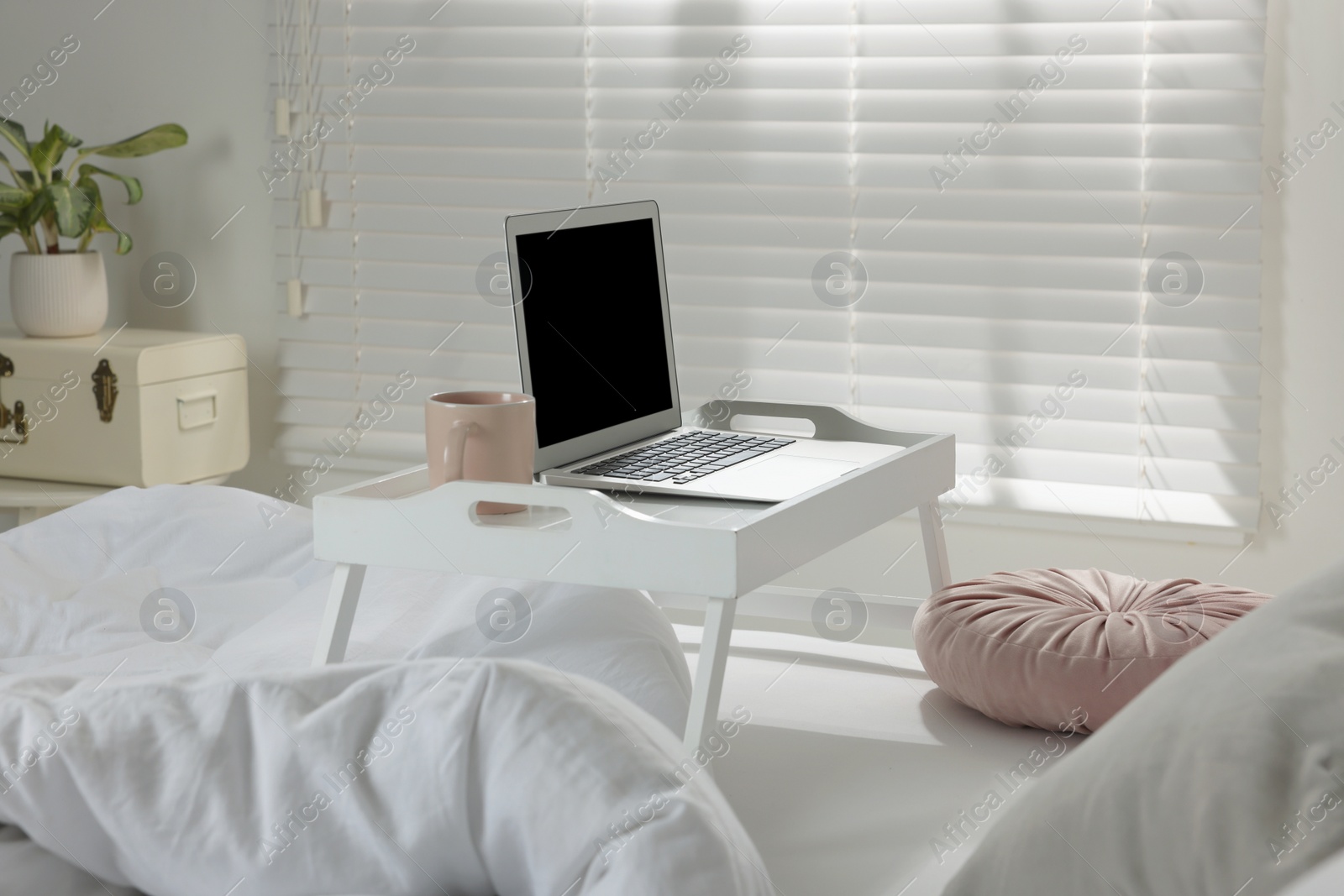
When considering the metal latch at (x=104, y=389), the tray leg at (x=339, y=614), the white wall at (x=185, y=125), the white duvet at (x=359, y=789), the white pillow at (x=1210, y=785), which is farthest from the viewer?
the white wall at (x=185, y=125)

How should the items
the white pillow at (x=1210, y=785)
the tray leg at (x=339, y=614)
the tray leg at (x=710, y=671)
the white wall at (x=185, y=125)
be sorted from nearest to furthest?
the white pillow at (x=1210, y=785)
the tray leg at (x=710, y=671)
the tray leg at (x=339, y=614)
the white wall at (x=185, y=125)

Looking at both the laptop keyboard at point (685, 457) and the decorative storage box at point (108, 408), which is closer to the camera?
A: the laptop keyboard at point (685, 457)

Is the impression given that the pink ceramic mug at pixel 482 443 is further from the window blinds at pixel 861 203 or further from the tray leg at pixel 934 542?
the window blinds at pixel 861 203

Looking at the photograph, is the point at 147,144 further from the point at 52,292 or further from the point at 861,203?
the point at 861,203

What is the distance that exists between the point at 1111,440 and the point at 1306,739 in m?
1.78

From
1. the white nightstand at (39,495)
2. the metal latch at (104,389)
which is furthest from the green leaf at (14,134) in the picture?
the white nightstand at (39,495)

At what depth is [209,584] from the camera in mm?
1394

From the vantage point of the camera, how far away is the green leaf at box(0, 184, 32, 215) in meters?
2.36

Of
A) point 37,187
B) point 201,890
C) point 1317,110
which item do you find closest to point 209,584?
point 201,890

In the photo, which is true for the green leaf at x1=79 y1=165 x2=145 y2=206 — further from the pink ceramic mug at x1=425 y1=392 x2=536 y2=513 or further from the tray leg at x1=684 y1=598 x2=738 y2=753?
the tray leg at x1=684 y1=598 x2=738 y2=753

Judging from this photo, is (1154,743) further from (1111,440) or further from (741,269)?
(741,269)

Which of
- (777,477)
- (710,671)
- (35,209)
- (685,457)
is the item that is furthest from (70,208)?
(710,671)

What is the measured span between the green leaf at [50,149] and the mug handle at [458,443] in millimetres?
1707

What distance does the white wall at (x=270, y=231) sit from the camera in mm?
1986
